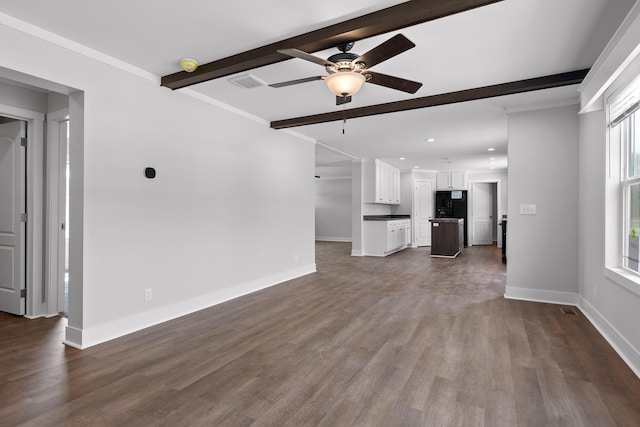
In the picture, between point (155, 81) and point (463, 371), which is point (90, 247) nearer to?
point (155, 81)

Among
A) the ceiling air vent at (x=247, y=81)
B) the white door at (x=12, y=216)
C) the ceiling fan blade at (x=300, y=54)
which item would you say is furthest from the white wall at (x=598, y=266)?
the white door at (x=12, y=216)

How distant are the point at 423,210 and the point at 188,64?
8930 mm

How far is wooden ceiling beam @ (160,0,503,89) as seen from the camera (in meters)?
2.13

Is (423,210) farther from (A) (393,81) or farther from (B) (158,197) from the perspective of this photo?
(B) (158,197)

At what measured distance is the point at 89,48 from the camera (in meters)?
2.86

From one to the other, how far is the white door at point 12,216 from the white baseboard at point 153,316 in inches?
55.1

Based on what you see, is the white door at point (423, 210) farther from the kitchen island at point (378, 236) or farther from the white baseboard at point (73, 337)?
the white baseboard at point (73, 337)

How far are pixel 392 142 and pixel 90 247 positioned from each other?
5.17 m

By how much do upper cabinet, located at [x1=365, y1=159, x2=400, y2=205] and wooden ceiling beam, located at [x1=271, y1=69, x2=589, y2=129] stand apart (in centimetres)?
389

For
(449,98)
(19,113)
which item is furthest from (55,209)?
(449,98)

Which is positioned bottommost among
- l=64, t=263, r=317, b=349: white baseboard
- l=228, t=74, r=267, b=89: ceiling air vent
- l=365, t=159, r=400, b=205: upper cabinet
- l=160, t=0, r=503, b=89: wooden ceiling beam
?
l=64, t=263, r=317, b=349: white baseboard

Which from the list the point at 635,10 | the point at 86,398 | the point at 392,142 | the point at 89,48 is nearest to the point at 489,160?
the point at 392,142

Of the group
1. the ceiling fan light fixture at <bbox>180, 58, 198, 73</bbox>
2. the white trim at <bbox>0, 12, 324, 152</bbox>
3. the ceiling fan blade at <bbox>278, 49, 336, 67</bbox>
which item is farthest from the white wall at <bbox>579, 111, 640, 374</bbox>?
the white trim at <bbox>0, 12, 324, 152</bbox>

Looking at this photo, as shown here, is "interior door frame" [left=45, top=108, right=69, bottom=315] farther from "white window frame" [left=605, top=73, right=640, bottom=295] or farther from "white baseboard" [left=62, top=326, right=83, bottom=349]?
"white window frame" [left=605, top=73, right=640, bottom=295]
